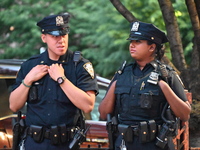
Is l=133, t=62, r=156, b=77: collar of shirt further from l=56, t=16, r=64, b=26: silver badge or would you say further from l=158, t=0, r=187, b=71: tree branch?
l=158, t=0, r=187, b=71: tree branch

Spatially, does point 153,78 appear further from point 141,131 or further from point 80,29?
point 80,29

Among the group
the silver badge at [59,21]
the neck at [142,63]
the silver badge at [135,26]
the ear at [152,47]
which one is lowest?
the neck at [142,63]

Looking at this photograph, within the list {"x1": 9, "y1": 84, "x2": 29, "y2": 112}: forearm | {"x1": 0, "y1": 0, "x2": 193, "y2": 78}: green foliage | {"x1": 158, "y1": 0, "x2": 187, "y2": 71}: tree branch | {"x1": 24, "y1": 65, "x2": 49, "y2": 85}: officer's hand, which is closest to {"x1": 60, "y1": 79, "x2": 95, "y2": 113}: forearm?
{"x1": 24, "y1": 65, "x2": 49, "y2": 85}: officer's hand

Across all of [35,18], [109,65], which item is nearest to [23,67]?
[109,65]

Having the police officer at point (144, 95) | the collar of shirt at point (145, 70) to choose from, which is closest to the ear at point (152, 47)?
the police officer at point (144, 95)

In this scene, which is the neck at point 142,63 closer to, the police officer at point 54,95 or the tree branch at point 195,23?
the police officer at point 54,95

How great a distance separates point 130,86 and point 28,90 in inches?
33.5

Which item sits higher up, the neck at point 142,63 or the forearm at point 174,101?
the neck at point 142,63

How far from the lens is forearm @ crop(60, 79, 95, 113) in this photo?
4258mm

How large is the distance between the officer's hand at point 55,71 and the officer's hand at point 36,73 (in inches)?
1.9

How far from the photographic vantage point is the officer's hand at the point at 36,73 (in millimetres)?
4371

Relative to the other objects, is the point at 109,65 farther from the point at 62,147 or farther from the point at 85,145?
the point at 62,147

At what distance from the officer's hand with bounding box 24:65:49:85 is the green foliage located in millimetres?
8928

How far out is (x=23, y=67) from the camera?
4.57 metres
